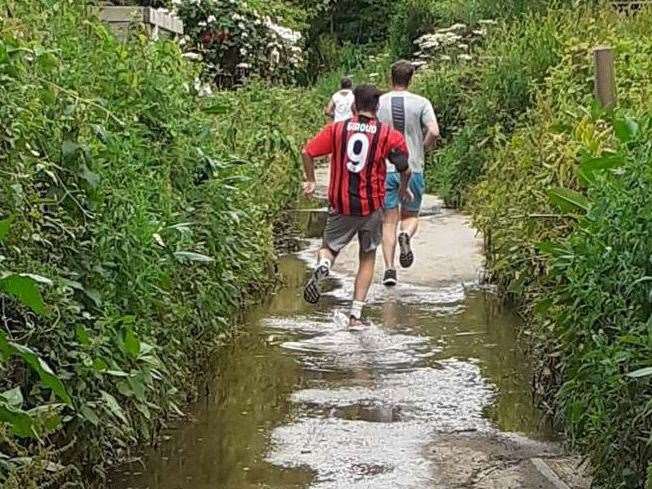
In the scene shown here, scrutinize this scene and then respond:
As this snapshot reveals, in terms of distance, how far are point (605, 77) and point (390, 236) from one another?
336 centimetres

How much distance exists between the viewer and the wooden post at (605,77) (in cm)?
636

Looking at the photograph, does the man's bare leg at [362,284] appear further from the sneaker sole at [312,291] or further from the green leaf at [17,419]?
the green leaf at [17,419]

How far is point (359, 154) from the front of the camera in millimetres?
7984

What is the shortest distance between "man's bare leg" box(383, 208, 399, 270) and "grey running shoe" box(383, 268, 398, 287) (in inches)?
1.3

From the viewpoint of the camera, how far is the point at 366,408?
6.03 metres

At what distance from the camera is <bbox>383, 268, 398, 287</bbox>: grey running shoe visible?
9422mm

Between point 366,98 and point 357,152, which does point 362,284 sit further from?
point 366,98

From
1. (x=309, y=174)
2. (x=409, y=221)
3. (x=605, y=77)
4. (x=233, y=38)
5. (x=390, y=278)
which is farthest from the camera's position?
(x=233, y=38)

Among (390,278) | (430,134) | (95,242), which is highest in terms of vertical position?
(430,134)

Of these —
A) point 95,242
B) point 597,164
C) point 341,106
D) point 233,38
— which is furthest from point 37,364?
point 233,38

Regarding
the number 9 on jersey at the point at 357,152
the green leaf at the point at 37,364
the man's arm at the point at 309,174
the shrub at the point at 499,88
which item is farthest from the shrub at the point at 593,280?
the shrub at the point at 499,88

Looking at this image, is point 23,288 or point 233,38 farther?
point 233,38

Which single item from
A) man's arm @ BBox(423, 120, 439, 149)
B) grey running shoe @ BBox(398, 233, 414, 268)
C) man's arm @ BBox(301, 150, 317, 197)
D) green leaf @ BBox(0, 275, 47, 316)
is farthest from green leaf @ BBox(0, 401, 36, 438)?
man's arm @ BBox(423, 120, 439, 149)

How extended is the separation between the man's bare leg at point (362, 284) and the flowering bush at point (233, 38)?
821 centimetres
